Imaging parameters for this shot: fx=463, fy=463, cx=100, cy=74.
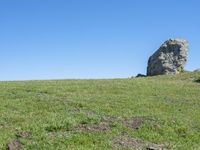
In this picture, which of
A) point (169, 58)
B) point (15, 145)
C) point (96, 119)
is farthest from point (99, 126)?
point (169, 58)

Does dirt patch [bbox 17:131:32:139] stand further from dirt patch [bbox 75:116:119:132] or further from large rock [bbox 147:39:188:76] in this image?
large rock [bbox 147:39:188:76]

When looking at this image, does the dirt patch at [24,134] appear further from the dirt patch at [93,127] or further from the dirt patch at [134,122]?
the dirt patch at [134,122]

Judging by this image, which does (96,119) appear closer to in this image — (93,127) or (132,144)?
(93,127)

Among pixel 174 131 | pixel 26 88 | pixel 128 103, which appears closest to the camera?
pixel 174 131

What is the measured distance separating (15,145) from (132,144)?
517 cm

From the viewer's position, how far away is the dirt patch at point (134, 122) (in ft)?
78.5

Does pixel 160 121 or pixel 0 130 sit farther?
pixel 160 121

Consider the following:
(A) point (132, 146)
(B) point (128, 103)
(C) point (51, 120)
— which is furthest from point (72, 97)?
(A) point (132, 146)

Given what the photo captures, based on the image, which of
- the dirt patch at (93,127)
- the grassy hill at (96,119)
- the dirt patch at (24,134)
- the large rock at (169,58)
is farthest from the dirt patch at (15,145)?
the large rock at (169,58)

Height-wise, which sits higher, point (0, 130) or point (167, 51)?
point (167, 51)

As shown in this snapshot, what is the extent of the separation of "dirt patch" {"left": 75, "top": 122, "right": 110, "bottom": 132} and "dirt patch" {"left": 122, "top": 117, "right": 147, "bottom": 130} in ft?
3.93

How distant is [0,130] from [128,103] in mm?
11558

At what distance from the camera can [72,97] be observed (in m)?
33.2

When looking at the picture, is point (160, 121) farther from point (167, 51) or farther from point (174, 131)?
point (167, 51)
